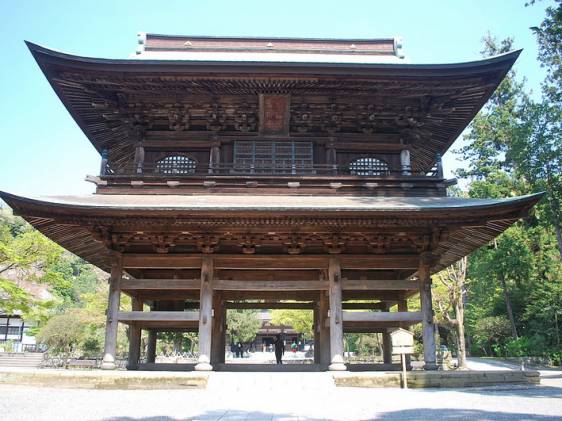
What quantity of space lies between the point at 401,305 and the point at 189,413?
9.50m

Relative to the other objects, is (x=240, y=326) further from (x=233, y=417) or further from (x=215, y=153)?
(x=233, y=417)

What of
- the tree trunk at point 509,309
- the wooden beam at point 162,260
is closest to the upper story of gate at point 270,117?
the wooden beam at point 162,260

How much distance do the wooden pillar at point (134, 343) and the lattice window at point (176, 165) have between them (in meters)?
4.37

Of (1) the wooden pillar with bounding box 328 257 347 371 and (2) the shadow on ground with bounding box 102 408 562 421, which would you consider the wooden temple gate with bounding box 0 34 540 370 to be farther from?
(2) the shadow on ground with bounding box 102 408 562 421

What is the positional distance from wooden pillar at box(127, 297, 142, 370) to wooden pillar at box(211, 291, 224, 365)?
2.47 m

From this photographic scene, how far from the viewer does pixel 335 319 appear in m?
11.9

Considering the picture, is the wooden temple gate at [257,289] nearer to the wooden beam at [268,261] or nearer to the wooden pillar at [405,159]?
the wooden beam at [268,261]

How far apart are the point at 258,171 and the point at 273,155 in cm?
78

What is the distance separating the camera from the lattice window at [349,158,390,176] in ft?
48.0

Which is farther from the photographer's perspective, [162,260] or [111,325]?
[162,260]

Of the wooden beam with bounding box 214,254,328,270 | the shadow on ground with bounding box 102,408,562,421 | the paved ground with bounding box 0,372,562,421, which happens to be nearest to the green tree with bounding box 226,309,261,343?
the wooden beam with bounding box 214,254,328,270

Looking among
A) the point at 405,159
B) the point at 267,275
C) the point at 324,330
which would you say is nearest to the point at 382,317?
the point at 324,330

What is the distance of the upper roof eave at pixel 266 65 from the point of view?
12.1m

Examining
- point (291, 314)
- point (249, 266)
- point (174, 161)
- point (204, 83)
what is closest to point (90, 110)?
point (174, 161)
